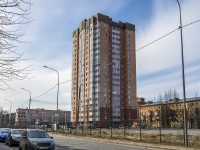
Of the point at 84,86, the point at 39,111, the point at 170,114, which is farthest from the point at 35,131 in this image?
the point at 39,111

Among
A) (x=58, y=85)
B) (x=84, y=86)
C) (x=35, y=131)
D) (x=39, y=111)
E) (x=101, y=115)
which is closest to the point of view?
(x=35, y=131)

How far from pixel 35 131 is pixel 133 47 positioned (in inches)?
4615

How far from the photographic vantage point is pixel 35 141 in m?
17.4

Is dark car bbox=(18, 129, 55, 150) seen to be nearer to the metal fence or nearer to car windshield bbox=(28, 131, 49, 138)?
car windshield bbox=(28, 131, 49, 138)

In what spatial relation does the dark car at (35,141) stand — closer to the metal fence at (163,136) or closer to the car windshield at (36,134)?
the car windshield at (36,134)

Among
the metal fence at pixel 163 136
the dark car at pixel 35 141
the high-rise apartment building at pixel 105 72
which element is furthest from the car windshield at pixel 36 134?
the high-rise apartment building at pixel 105 72

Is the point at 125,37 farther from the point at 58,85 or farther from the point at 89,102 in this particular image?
the point at 58,85

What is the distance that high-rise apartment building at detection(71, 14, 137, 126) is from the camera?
12225 cm

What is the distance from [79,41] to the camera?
137m

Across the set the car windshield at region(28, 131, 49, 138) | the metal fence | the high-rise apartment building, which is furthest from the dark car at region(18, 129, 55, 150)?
the high-rise apartment building

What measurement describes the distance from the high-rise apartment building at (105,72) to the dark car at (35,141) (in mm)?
99035

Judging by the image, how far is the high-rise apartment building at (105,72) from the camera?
122 metres

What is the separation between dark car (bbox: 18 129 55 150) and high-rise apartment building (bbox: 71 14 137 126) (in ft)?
325

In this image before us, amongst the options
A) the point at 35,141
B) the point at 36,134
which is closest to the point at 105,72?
the point at 36,134
